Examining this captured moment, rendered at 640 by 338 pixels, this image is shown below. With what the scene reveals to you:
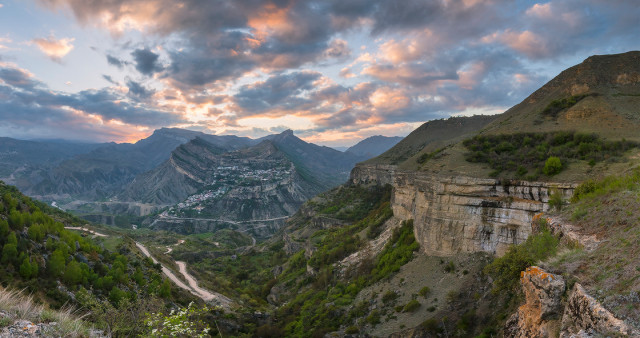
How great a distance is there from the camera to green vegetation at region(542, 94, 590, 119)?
3409 cm

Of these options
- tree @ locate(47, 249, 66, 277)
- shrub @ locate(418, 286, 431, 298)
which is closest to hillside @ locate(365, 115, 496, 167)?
shrub @ locate(418, 286, 431, 298)

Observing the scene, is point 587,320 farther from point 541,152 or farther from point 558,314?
point 541,152

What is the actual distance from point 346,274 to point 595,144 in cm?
3061

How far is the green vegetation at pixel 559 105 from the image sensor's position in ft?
112

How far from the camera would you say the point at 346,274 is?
42.0 m

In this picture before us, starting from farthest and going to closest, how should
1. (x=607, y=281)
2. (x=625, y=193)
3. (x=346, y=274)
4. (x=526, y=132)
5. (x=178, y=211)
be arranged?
(x=178, y=211) → (x=346, y=274) → (x=526, y=132) → (x=625, y=193) → (x=607, y=281)

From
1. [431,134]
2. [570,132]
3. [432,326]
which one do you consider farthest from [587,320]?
[431,134]

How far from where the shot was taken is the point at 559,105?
35312mm

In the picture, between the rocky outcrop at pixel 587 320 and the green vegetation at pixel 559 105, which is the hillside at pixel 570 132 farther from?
the rocky outcrop at pixel 587 320

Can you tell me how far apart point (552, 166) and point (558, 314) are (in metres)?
18.8

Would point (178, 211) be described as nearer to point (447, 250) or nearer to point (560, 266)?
point (447, 250)

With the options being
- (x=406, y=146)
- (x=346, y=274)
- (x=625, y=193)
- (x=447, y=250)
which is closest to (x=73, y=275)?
(x=346, y=274)

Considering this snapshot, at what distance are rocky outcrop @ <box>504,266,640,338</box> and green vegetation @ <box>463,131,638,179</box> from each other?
16.7m

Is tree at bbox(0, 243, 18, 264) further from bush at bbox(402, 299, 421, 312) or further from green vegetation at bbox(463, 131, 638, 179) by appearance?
green vegetation at bbox(463, 131, 638, 179)
